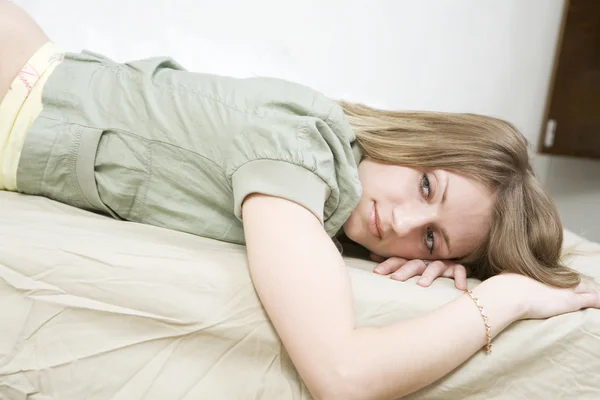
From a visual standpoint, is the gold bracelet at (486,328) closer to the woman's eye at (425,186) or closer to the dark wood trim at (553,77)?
the woman's eye at (425,186)

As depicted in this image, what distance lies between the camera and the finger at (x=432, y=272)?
83 cm

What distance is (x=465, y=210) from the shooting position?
2.85 feet

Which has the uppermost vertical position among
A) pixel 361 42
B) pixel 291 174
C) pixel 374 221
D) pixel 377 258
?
A: pixel 361 42

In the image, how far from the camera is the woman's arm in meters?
0.63

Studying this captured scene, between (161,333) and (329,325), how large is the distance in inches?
8.3

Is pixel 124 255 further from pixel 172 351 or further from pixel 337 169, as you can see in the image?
pixel 337 169

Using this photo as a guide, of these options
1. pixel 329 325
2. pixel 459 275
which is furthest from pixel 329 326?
pixel 459 275

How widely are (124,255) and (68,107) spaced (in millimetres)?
317

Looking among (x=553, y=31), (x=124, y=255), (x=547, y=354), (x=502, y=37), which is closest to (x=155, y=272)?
(x=124, y=255)

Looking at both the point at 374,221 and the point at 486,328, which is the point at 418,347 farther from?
the point at 374,221

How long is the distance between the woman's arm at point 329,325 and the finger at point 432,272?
0.11m

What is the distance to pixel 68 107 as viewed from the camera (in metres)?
0.86

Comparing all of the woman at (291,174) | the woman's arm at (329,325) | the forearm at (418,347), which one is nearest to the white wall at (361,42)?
the woman at (291,174)

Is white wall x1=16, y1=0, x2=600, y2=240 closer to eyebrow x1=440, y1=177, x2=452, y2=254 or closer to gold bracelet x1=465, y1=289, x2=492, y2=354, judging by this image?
eyebrow x1=440, y1=177, x2=452, y2=254
